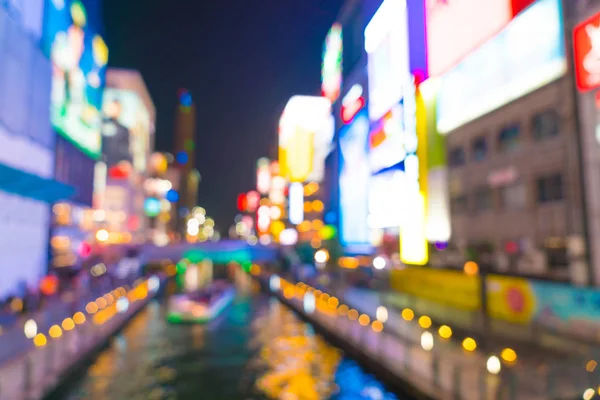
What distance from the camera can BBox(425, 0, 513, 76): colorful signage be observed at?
24.5 m

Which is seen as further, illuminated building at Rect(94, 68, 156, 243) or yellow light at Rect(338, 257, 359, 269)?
illuminated building at Rect(94, 68, 156, 243)

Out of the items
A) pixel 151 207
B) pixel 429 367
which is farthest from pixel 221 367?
pixel 151 207

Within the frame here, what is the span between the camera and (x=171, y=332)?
30375 millimetres

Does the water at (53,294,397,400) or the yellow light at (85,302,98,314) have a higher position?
the yellow light at (85,302,98,314)

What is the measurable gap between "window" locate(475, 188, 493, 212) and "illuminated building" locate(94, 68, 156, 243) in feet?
240

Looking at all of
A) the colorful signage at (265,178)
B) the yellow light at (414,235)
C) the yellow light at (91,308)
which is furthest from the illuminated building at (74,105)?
the colorful signage at (265,178)

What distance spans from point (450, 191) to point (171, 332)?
69.2 feet

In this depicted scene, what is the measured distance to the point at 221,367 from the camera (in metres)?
20.9

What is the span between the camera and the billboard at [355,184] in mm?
50844

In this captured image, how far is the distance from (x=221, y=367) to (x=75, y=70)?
121 ft

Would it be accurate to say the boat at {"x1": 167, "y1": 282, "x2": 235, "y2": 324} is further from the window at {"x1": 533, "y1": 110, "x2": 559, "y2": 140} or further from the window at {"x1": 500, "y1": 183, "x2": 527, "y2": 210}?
the window at {"x1": 533, "y1": 110, "x2": 559, "y2": 140}

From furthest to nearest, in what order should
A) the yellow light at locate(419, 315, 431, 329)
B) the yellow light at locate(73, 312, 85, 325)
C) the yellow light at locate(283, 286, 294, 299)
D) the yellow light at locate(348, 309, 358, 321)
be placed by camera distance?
the yellow light at locate(283, 286, 294, 299), the yellow light at locate(348, 309, 358, 321), the yellow light at locate(419, 315, 431, 329), the yellow light at locate(73, 312, 85, 325)

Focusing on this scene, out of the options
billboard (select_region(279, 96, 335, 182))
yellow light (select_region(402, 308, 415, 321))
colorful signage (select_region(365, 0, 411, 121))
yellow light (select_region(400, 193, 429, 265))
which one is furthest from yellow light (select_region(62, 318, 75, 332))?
billboard (select_region(279, 96, 335, 182))

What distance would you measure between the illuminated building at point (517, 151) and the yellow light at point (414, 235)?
1862mm
